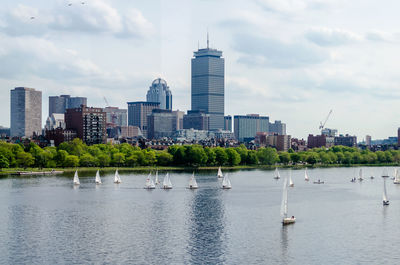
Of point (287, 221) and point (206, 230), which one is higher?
point (287, 221)

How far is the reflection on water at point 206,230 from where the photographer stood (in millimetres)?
75900

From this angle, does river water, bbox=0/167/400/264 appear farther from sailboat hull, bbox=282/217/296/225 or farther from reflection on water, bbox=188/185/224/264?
sailboat hull, bbox=282/217/296/225

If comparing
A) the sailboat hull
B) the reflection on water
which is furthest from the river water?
the sailboat hull

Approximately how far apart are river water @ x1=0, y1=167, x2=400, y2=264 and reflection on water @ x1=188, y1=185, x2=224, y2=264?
141 millimetres

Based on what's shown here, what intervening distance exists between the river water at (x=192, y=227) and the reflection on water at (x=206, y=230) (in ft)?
0.46

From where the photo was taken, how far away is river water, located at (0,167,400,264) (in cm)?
7644

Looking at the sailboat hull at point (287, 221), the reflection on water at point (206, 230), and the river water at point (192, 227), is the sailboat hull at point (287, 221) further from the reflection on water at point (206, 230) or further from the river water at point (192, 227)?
the reflection on water at point (206, 230)

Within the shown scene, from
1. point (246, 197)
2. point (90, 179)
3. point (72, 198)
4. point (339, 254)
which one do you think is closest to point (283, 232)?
point (339, 254)

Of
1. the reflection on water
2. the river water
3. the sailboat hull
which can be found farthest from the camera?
the sailboat hull

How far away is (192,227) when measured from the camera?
95.6m

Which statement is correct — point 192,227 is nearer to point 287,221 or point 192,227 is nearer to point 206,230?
point 206,230

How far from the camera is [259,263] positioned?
72.9 metres

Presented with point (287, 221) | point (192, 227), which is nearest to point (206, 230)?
point (192, 227)

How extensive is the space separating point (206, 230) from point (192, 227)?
3.35 metres
